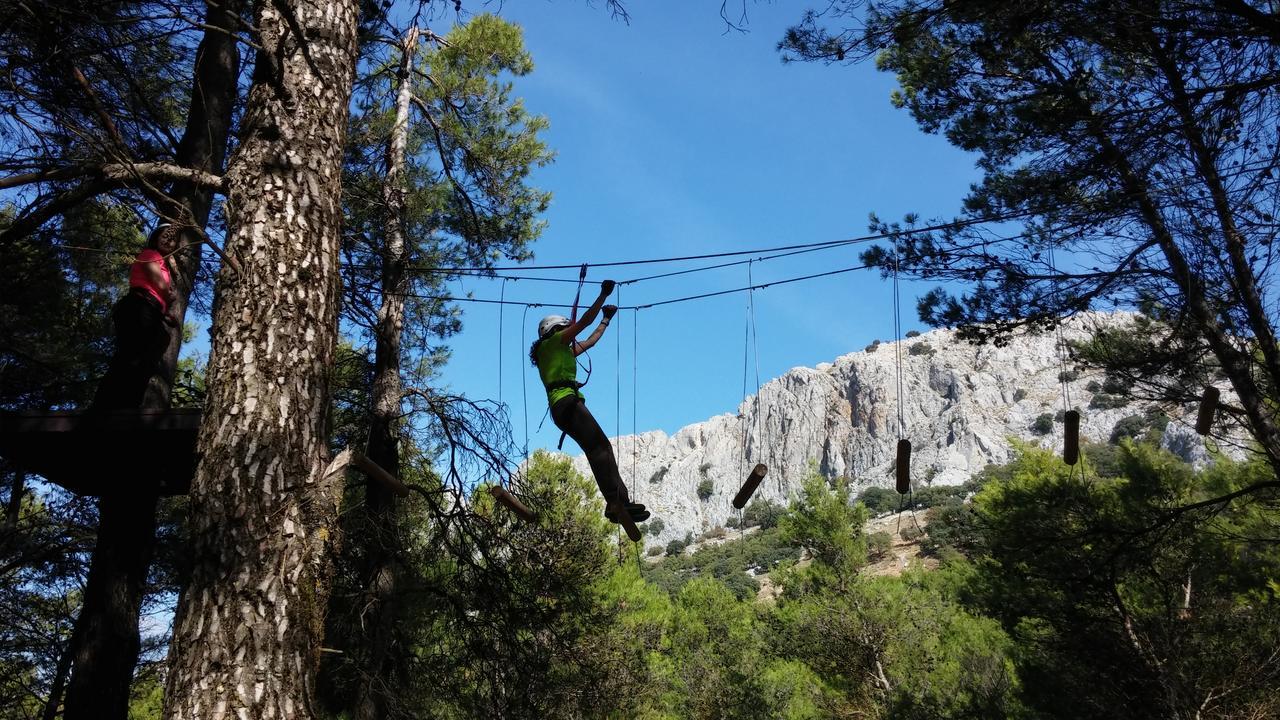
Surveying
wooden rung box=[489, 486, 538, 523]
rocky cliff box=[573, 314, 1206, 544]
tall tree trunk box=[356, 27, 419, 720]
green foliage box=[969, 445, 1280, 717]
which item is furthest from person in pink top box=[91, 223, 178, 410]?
rocky cliff box=[573, 314, 1206, 544]

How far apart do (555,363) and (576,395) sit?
243 mm

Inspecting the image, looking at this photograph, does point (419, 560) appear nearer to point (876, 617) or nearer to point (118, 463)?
point (118, 463)

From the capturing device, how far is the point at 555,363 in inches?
186

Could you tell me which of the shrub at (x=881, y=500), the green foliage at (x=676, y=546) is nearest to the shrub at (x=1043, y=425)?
the shrub at (x=881, y=500)

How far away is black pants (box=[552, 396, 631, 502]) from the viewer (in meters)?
4.55

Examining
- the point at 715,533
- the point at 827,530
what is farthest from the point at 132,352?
the point at 715,533

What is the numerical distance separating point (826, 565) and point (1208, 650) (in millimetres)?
9004

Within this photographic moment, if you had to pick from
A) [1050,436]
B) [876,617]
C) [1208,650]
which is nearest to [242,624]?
[1208,650]

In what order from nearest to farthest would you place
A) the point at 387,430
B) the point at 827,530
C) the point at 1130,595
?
the point at 387,430
the point at 1130,595
the point at 827,530

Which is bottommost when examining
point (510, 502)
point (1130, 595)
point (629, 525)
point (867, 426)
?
point (1130, 595)

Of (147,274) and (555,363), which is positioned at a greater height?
(147,274)

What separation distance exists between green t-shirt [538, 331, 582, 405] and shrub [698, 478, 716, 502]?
82984mm

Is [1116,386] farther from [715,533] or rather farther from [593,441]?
[715,533]

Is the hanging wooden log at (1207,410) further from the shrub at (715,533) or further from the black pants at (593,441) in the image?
the shrub at (715,533)
